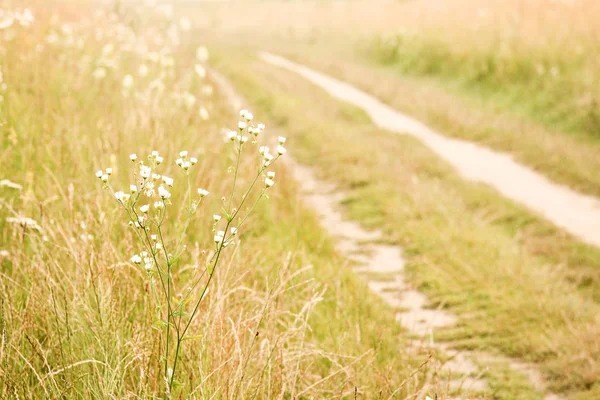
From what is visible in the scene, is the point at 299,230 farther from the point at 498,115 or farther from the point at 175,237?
the point at 498,115

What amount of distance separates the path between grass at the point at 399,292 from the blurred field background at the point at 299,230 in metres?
0.07

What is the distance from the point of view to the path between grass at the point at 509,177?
513 centimetres

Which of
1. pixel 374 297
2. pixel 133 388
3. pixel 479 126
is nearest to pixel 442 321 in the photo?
pixel 374 297

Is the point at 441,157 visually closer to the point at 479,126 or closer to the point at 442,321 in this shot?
the point at 479,126

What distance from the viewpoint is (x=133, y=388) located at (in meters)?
2.19

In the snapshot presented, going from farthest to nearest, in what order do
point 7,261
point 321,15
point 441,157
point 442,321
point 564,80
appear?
point 321,15 → point 564,80 → point 441,157 → point 442,321 → point 7,261

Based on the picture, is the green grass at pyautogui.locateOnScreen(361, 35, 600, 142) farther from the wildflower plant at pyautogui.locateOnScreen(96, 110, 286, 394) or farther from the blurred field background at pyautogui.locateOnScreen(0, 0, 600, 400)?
the wildflower plant at pyautogui.locateOnScreen(96, 110, 286, 394)

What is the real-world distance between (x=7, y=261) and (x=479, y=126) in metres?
6.49

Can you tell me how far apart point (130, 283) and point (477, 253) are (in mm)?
2532

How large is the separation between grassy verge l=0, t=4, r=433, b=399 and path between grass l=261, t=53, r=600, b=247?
2125 millimetres

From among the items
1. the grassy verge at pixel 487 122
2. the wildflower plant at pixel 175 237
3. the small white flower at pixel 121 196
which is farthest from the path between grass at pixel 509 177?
the small white flower at pixel 121 196

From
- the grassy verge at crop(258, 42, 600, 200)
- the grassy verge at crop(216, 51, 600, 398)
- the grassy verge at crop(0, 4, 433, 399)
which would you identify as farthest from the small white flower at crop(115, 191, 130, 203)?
the grassy verge at crop(258, 42, 600, 200)

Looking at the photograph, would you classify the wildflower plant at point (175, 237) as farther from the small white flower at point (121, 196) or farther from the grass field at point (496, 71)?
the grass field at point (496, 71)

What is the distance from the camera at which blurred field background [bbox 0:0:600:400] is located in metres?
2.25
